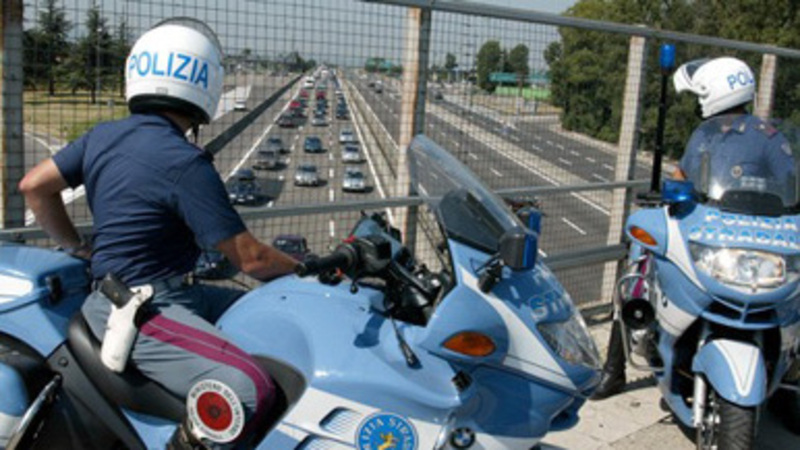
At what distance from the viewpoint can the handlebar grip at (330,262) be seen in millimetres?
2273

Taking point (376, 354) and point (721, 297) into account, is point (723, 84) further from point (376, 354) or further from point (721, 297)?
point (376, 354)

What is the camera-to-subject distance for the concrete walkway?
444 cm

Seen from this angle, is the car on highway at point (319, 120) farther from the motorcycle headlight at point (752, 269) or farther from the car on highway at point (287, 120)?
the motorcycle headlight at point (752, 269)

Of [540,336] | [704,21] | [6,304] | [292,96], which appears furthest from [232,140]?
[704,21]

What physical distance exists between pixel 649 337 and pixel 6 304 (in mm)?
3316

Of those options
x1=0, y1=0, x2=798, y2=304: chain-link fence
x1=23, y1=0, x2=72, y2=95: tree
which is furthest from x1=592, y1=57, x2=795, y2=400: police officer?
x1=23, y1=0, x2=72, y2=95: tree

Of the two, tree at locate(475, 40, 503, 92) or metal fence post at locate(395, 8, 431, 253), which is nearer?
metal fence post at locate(395, 8, 431, 253)

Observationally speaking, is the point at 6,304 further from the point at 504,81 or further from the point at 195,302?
the point at 504,81

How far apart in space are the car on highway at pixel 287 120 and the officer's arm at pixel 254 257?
6.40 ft

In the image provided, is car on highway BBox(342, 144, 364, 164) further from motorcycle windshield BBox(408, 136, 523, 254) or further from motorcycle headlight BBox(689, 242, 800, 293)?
motorcycle headlight BBox(689, 242, 800, 293)

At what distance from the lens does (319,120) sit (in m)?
4.83

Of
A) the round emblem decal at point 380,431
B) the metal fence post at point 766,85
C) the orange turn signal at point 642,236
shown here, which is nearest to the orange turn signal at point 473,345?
the round emblem decal at point 380,431

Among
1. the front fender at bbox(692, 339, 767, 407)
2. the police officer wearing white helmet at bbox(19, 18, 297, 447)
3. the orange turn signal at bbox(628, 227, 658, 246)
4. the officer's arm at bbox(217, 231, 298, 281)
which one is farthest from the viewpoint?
the orange turn signal at bbox(628, 227, 658, 246)

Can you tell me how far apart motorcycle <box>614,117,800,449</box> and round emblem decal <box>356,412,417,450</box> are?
198cm
